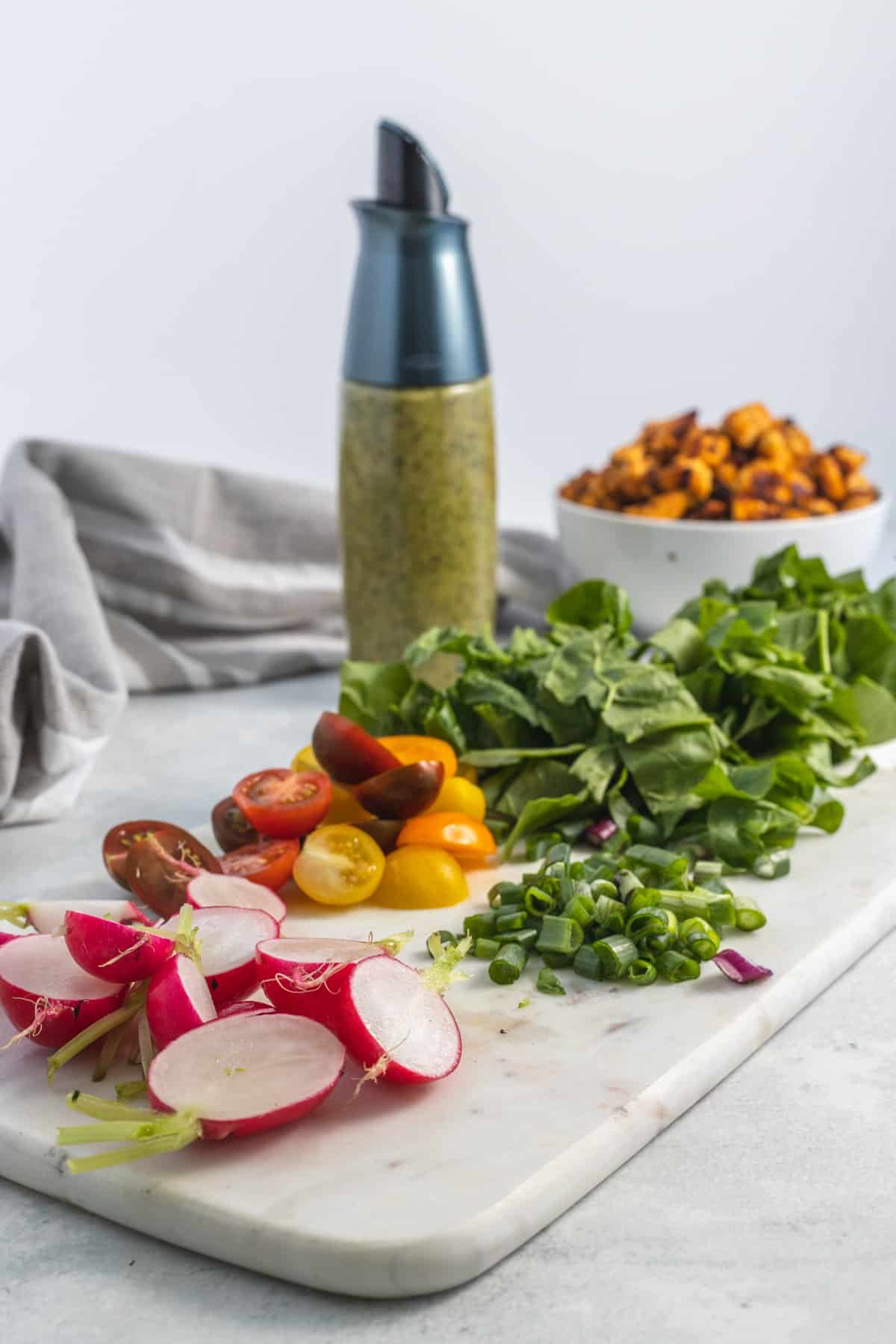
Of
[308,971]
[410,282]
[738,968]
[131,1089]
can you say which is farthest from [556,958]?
[410,282]

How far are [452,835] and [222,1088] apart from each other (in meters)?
0.46

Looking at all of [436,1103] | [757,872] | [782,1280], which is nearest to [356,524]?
[757,872]

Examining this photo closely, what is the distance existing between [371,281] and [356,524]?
30 centimetres

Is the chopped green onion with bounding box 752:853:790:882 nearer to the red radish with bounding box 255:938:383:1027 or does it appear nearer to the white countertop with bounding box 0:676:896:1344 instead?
the white countertop with bounding box 0:676:896:1344

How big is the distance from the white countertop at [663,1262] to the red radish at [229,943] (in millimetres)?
182

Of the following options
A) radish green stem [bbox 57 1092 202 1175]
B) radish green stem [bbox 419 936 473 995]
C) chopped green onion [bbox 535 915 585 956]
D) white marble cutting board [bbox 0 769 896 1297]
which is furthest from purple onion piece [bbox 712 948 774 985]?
radish green stem [bbox 57 1092 202 1175]

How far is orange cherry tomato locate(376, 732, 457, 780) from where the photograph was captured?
56.0 inches

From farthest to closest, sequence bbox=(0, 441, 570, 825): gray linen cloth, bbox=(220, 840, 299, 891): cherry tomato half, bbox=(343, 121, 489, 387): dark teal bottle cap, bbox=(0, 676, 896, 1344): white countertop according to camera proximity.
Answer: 1. bbox=(0, 441, 570, 825): gray linen cloth
2. bbox=(343, 121, 489, 387): dark teal bottle cap
3. bbox=(220, 840, 299, 891): cherry tomato half
4. bbox=(0, 676, 896, 1344): white countertop

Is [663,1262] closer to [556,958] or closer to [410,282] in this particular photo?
[556,958]

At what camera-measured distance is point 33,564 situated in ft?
6.32

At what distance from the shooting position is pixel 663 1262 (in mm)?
864

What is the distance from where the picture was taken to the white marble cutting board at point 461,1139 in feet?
2.78

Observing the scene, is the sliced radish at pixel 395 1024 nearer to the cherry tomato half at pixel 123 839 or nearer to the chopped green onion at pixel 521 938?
the chopped green onion at pixel 521 938

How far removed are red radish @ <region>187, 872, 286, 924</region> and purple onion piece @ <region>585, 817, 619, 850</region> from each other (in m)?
0.32
